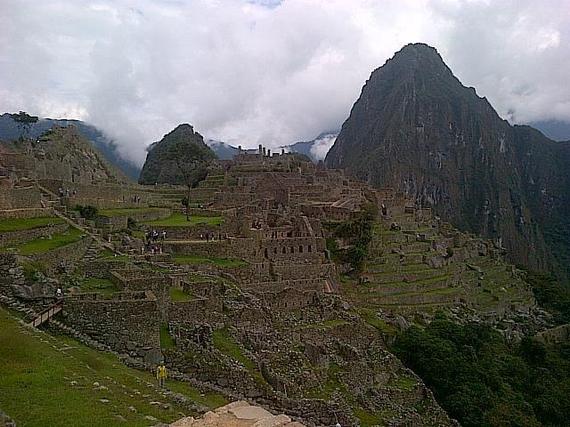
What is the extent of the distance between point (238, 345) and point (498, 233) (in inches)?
6006

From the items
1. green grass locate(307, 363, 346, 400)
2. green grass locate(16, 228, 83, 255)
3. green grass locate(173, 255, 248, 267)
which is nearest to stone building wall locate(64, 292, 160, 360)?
green grass locate(16, 228, 83, 255)

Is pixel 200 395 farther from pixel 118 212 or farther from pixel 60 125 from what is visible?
pixel 60 125

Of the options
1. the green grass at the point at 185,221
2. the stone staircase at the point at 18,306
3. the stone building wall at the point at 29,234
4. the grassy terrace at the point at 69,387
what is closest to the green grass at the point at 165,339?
the grassy terrace at the point at 69,387

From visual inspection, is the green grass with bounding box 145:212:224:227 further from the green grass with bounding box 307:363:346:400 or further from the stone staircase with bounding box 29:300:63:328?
the stone staircase with bounding box 29:300:63:328

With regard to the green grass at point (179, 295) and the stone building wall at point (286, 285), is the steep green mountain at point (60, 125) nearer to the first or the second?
the stone building wall at point (286, 285)

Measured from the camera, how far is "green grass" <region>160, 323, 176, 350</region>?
48.7 feet

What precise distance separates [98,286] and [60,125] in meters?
38.5

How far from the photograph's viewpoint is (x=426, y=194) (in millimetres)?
171750

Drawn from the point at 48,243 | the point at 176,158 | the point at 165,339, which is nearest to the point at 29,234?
the point at 48,243

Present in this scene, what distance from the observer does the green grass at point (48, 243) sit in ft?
59.0

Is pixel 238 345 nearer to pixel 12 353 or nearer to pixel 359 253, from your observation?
pixel 12 353

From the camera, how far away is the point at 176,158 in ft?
162

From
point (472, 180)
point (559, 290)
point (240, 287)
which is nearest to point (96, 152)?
point (240, 287)

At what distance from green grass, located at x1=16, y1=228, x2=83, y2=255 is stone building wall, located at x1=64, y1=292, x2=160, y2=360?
13.1 ft
